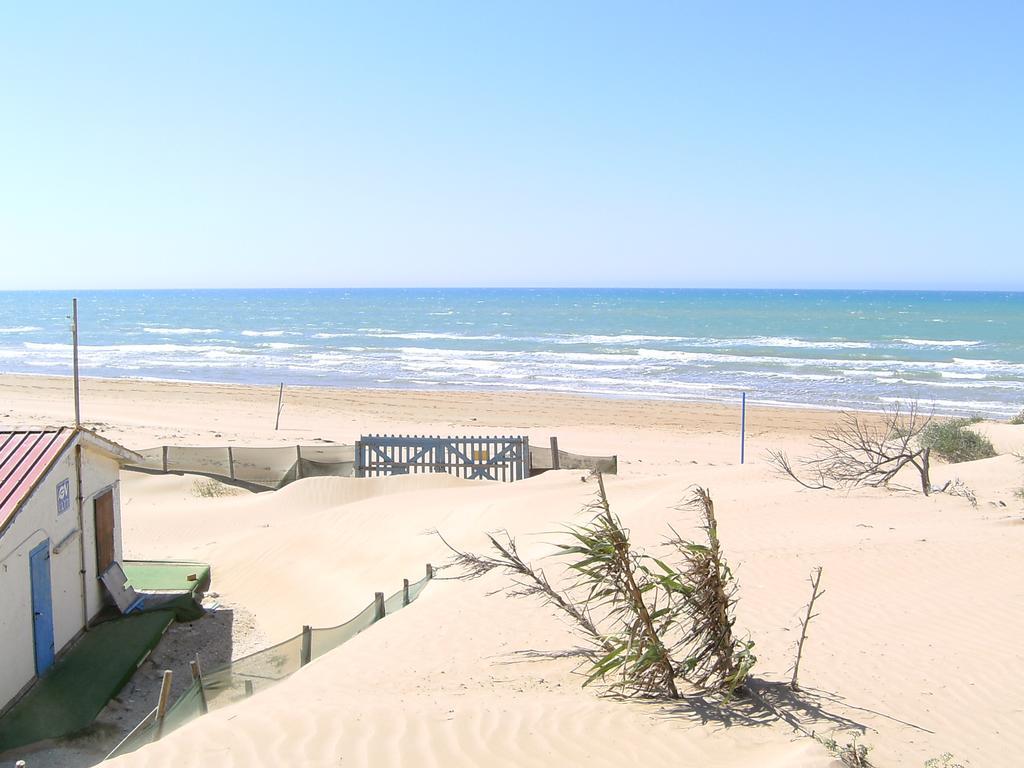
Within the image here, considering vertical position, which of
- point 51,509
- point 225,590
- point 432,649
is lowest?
point 225,590

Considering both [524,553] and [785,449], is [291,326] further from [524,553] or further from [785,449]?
[524,553]

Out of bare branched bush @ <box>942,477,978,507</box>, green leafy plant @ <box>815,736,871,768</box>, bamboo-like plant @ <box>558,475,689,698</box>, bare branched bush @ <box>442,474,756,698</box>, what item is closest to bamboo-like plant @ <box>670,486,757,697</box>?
bare branched bush @ <box>442,474,756,698</box>

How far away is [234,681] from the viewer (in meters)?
7.84

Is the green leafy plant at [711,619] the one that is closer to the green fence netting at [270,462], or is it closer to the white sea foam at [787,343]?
the green fence netting at [270,462]

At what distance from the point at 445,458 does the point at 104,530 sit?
8414 mm

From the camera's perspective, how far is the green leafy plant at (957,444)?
21.5 meters

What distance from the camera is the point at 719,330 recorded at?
81125mm

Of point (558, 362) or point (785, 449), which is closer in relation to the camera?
point (785, 449)

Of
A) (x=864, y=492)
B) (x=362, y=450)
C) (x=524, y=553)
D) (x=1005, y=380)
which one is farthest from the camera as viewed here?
(x=1005, y=380)

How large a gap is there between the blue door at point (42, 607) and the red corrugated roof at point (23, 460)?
0.65 m

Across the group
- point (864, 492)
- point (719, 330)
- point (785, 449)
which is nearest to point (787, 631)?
point (864, 492)

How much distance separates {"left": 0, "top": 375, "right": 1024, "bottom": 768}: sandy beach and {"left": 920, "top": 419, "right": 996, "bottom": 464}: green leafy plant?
97 centimetres

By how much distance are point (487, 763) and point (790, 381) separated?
41.2 metres

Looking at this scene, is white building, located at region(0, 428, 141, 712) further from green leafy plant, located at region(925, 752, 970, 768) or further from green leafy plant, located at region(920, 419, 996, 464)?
green leafy plant, located at region(920, 419, 996, 464)
